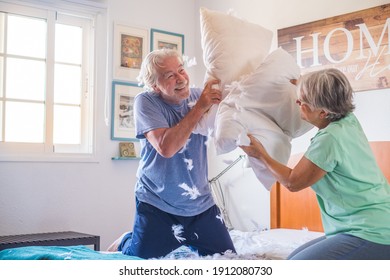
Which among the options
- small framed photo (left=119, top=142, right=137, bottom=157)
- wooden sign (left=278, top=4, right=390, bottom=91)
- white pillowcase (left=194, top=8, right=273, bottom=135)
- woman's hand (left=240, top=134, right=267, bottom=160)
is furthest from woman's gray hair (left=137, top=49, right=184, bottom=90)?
small framed photo (left=119, top=142, right=137, bottom=157)

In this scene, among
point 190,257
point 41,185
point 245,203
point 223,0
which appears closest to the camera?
point 190,257

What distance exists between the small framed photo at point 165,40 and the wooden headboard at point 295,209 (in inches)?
46.3

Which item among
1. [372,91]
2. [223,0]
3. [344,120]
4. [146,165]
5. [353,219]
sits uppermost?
[223,0]

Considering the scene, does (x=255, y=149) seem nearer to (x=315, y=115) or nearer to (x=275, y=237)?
(x=315, y=115)

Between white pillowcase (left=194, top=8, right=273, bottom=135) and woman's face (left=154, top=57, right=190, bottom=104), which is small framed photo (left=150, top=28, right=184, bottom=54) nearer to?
woman's face (left=154, top=57, right=190, bottom=104)

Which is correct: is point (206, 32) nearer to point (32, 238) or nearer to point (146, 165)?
point (146, 165)

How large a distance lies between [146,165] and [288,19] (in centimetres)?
158

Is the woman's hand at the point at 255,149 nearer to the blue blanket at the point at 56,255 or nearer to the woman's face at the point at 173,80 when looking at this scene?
the woman's face at the point at 173,80

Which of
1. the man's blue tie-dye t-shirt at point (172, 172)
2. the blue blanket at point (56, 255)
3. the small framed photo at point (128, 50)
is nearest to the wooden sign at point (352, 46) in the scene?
the small framed photo at point (128, 50)

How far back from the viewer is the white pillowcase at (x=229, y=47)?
1.64 meters

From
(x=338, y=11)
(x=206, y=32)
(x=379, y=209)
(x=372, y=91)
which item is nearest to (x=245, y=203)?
(x=372, y=91)

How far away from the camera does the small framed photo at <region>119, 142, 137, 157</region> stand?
10.7 feet

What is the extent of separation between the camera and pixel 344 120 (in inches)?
53.6

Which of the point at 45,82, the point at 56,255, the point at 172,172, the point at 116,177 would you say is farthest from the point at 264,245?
the point at 45,82
